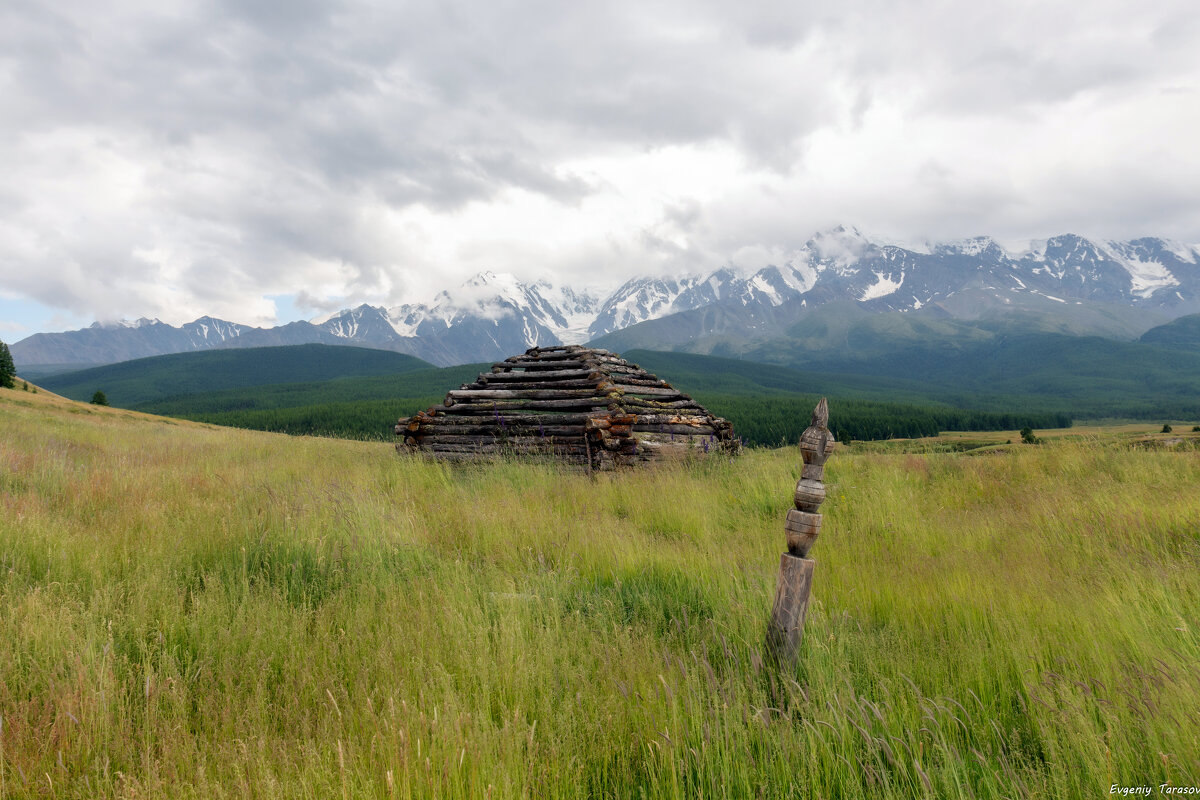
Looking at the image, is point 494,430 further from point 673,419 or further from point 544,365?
point 673,419

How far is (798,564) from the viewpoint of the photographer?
9.20 feet

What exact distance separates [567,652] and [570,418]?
8.27m

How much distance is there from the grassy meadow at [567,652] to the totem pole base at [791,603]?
0.14 meters

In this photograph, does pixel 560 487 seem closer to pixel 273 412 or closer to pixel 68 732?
pixel 68 732

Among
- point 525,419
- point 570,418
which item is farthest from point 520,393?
point 570,418

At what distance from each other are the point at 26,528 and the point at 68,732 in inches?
121

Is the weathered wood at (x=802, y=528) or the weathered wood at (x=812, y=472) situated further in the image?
the weathered wood at (x=812, y=472)

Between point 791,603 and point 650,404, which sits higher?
point 650,404

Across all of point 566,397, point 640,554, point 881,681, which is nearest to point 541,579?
point 640,554

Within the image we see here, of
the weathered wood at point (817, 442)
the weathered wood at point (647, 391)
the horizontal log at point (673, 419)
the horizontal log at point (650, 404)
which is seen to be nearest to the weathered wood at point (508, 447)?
the horizontal log at point (673, 419)

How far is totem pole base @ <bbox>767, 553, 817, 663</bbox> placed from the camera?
2.79 meters

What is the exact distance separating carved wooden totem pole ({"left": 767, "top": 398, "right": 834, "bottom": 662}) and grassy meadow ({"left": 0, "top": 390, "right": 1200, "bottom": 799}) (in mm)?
169

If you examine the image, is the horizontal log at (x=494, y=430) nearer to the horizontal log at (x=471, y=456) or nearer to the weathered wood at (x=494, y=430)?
the weathered wood at (x=494, y=430)

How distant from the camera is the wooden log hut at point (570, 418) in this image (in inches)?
411
